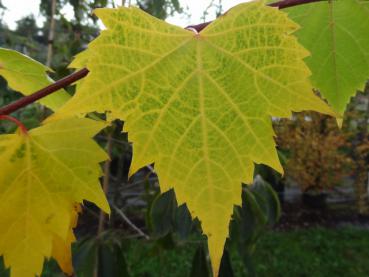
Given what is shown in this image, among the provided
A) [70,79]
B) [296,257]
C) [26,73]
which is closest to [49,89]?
[70,79]

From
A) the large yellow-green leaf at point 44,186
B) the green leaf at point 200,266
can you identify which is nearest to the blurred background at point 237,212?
the green leaf at point 200,266

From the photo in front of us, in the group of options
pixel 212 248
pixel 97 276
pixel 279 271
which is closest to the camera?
pixel 212 248

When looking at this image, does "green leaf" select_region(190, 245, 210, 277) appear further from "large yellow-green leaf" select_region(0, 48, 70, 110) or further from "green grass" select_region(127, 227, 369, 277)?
"green grass" select_region(127, 227, 369, 277)

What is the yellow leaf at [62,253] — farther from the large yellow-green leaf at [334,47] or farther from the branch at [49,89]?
the large yellow-green leaf at [334,47]

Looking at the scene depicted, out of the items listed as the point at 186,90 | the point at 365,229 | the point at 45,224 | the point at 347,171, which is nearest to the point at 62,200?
the point at 45,224

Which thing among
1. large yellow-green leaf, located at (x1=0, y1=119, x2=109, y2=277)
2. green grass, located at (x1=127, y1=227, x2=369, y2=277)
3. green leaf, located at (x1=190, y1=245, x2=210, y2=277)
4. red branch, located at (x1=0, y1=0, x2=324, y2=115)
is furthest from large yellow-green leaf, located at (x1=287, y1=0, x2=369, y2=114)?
green grass, located at (x1=127, y1=227, x2=369, y2=277)

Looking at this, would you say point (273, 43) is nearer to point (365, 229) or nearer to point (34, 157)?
point (34, 157)
